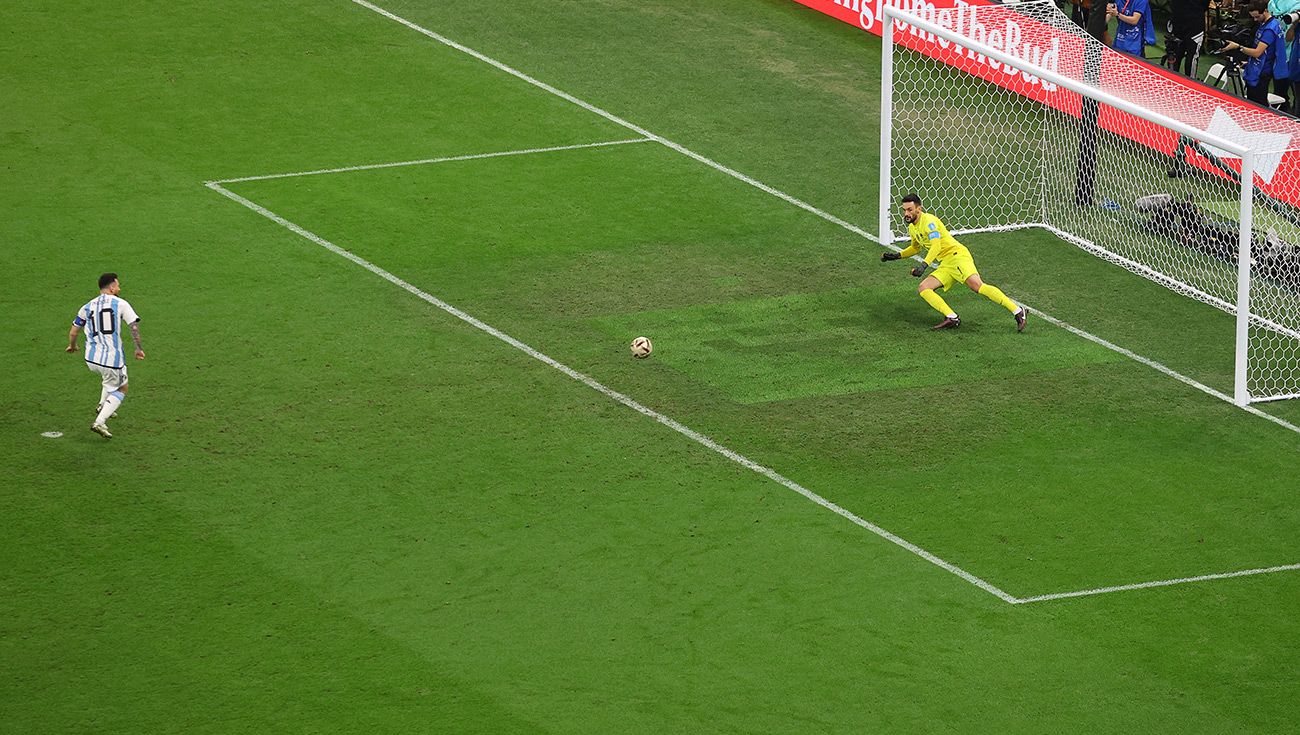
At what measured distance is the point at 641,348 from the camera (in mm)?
20031

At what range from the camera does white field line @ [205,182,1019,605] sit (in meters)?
16.3

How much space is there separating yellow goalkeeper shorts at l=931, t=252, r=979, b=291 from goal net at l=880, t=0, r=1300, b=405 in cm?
221

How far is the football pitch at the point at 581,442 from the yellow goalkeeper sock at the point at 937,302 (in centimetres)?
27

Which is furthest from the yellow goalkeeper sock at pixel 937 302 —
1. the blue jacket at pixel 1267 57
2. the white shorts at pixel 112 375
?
the white shorts at pixel 112 375

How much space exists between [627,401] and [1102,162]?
337 inches

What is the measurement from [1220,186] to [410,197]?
915 cm

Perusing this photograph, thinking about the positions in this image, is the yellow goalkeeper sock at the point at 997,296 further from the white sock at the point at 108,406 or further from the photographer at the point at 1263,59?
the white sock at the point at 108,406

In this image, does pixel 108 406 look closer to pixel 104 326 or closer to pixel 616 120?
pixel 104 326

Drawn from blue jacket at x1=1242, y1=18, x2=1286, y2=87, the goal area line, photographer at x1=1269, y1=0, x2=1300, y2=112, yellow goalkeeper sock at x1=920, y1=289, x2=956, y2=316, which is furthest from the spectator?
the goal area line

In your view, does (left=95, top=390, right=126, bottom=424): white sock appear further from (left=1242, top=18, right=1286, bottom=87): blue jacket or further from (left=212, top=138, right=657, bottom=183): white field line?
(left=1242, top=18, right=1286, bottom=87): blue jacket

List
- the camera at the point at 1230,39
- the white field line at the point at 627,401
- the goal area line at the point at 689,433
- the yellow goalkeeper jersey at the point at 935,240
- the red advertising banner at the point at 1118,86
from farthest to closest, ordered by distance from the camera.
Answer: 1. the camera at the point at 1230,39
2. the red advertising banner at the point at 1118,86
3. the yellow goalkeeper jersey at the point at 935,240
4. the white field line at the point at 627,401
5. the goal area line at the point at 689,433

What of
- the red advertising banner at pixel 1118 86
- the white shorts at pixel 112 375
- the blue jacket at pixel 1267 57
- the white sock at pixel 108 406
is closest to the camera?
the white shorts at pixel 112 375

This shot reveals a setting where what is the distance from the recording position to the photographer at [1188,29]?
26828 mm

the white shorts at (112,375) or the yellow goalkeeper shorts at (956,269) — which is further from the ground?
the white shorts at (112,375)
